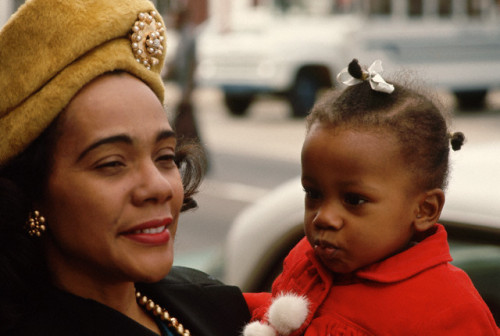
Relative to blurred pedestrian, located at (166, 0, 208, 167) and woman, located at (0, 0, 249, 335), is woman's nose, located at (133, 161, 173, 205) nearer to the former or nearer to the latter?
woman, located at (0, 0, 249, 335)

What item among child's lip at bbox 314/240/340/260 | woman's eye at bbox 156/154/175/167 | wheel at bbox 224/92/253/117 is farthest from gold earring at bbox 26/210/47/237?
wheel at bbox 224/92/253/117

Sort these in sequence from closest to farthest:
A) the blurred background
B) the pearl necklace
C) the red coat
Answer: the red coat
the pearl necklace
the blurred background

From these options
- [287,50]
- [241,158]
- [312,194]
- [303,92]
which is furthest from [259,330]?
[303,92]

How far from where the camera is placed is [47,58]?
71.4 inches

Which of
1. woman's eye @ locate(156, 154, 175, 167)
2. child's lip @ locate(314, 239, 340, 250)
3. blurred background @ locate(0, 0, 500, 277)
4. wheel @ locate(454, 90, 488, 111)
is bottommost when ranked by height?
child's lip @ locate(314, 239, 340, 250)

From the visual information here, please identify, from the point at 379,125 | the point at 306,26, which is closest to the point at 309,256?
the point at 379,125

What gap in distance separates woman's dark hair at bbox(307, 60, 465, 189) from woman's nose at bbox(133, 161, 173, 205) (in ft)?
1.55

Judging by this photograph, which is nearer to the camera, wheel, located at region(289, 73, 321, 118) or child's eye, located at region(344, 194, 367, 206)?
child's eye, located at region(344, 194, 367, 206)

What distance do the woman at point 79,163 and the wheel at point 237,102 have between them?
1702 centimetres

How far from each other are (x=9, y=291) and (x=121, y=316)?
0.26 meters

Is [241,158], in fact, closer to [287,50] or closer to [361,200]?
[287,50]

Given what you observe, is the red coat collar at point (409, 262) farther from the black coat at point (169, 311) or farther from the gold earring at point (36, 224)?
the gold earring at point (36, 224)

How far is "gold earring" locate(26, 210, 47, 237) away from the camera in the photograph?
6.28ft

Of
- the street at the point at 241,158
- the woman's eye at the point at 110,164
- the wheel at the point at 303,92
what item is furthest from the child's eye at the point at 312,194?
the wheel at the point at 303,92
